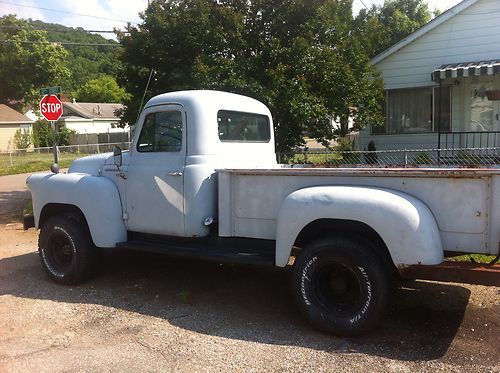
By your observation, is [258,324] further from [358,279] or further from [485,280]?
[485,280]

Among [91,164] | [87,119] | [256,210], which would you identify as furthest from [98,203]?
[87,119]

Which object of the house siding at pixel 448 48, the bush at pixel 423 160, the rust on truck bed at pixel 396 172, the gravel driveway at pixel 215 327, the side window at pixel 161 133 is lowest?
the gravel driveway at pixel 215 327

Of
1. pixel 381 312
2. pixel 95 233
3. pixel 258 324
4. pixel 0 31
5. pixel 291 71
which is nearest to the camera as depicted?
pixel 381 312

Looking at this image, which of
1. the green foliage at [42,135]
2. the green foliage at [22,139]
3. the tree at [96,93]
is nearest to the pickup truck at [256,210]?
the green foliage at [22,139]

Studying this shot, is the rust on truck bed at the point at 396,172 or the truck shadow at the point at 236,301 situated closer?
the rust on truck bed at the point at 396,172

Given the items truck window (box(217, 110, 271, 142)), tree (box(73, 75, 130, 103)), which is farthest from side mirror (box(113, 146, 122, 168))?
tree (box(73, 75, 130, 103))

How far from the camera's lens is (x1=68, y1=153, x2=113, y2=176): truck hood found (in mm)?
6094

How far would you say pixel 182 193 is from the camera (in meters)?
5.16

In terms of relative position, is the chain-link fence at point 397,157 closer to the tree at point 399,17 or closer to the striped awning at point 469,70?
the striped awning at point 469,70

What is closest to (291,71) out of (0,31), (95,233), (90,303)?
(95,233)

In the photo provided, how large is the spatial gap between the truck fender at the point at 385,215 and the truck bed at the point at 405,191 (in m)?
0.10

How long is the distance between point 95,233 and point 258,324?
7.17 ft

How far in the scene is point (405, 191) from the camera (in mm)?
4059

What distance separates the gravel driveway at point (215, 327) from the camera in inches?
156
